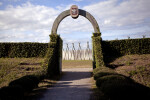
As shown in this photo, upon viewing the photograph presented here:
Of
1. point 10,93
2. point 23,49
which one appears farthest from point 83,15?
point 10,93

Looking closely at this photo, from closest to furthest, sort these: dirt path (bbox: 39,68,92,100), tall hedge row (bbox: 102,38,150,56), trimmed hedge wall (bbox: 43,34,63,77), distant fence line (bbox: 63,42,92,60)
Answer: dirt path (bbox: 39,68,92,100) → trimmed hedge wall (bbox: 43,34,63,77) → tall hedge row (bbox: 102,38,150,56) → distant fence line (bbox: 63,42,92,60)

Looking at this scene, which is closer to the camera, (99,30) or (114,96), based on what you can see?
(114,96)

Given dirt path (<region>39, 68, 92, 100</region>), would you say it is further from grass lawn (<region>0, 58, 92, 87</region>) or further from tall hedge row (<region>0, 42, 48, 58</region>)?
tall hedge row (<region>0, 42, 48, 58</region>)

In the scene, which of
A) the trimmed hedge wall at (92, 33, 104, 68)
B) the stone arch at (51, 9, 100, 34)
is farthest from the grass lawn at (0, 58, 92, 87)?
the trimmed hedge wall at (92, 33, 104, 68)

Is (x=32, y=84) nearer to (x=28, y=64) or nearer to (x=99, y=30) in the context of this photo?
(x=28, y=64)

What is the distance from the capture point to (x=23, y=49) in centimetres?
1939

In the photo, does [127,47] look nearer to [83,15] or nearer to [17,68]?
[83,15]

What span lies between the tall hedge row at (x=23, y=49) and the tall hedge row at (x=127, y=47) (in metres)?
7.44

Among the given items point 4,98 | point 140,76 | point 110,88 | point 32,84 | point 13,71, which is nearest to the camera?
point 4,98

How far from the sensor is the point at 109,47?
1967 centimetres

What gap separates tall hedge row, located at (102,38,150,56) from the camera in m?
19.7

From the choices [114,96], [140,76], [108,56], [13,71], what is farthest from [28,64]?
[114,96]

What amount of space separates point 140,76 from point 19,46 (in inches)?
518

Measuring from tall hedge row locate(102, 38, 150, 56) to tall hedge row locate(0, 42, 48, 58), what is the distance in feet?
24.4
